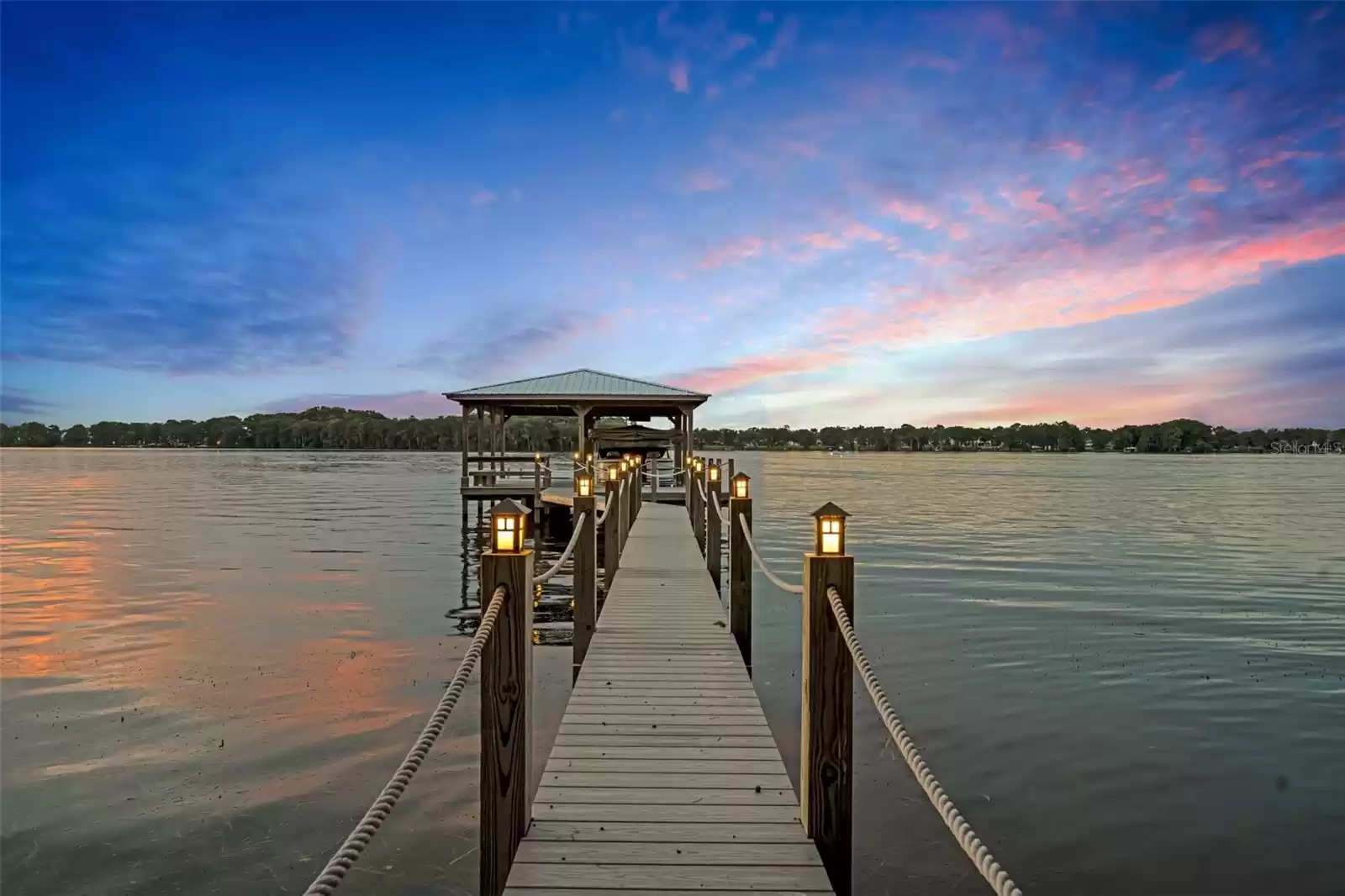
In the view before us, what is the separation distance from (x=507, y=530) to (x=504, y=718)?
0.85m

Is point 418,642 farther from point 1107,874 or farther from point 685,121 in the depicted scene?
point 685,121

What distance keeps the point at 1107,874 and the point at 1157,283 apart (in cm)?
2339

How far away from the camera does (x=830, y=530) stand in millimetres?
3820

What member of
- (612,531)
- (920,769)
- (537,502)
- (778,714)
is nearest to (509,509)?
(920,769)

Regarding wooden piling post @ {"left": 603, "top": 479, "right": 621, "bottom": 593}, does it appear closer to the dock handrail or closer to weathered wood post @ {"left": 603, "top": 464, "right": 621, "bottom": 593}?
weathered wood post @ {"left": 603, "top": 464, "right": 621, "bottom": 593}

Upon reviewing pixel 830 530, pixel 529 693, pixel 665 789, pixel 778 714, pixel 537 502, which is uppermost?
pixel 830 530

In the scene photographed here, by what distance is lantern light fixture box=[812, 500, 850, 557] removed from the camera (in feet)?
12.5

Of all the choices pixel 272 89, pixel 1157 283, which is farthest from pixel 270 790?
pixel 1157 283

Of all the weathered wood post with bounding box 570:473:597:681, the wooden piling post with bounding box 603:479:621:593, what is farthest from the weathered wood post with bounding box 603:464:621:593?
the weathered wood post with bounding box 570:473:597:681

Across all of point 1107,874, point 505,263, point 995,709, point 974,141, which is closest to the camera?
point 1107,874

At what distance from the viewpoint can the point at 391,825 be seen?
5270 millimetres

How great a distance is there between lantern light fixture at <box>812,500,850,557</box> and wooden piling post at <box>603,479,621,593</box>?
20.6ft

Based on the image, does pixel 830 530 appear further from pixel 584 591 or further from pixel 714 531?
pixel 714 531

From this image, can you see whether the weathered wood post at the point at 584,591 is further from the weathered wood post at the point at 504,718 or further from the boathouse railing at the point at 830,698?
the boathouse railing at the point at 830,698
